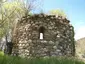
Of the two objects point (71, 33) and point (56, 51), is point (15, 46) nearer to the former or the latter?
point (56, 51)

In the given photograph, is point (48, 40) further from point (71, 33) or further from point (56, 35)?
point (71, 33)

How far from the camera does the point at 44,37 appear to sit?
476 inches

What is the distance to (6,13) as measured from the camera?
23.4 metres

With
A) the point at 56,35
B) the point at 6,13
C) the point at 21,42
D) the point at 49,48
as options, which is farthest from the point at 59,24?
the point at 6,13

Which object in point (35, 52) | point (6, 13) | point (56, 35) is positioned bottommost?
point (35, 52)

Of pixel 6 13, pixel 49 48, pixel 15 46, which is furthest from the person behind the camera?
pixel 6 13

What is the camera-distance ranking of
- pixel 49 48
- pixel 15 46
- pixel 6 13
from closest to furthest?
1. pixel 49 48
2. pixel 15 46
3. pixel 6 13

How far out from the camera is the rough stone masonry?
1193 centimetres

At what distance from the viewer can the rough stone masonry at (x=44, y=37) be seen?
39.1 ft

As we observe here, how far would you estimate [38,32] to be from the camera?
12273 mm

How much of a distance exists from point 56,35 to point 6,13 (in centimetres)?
1234

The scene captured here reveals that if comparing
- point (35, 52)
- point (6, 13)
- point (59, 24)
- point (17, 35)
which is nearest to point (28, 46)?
point (35, 52)

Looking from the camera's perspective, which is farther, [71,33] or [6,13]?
[6,13]

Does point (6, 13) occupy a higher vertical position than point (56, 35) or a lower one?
higher
